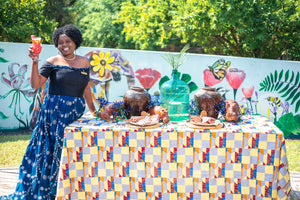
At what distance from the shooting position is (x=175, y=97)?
2818 millimetres

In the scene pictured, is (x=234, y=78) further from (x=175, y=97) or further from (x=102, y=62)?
(x=175, y=97)

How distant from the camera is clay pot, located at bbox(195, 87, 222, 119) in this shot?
2559 millimetres

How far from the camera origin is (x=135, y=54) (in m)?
5.71

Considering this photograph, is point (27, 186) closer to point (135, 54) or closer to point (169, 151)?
point (169, 151)

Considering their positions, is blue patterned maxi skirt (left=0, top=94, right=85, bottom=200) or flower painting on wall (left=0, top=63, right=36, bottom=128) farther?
flower painting on wall (left=0, top=63, right=36, bottom=128)

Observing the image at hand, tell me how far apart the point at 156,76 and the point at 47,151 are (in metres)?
3.52

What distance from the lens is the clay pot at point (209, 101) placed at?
2.56m

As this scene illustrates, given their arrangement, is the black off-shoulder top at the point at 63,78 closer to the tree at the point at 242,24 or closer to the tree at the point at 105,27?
the tree at the point at 242,24

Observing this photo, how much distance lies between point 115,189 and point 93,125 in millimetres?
554

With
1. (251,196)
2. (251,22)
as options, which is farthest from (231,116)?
(251,22)

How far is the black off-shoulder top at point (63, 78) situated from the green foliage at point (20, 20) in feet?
14.7

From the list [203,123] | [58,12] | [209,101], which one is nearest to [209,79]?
[209,101]

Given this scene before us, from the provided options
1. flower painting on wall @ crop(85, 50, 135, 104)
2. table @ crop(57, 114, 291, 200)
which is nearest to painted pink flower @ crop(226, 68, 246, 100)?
flower painting on wall @ crop(85, 50, 135, 104)

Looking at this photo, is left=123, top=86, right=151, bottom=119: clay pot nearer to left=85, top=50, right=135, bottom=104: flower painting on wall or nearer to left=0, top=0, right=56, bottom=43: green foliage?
left=85, top=50, right=135, bottom=104: flower painting on wall
